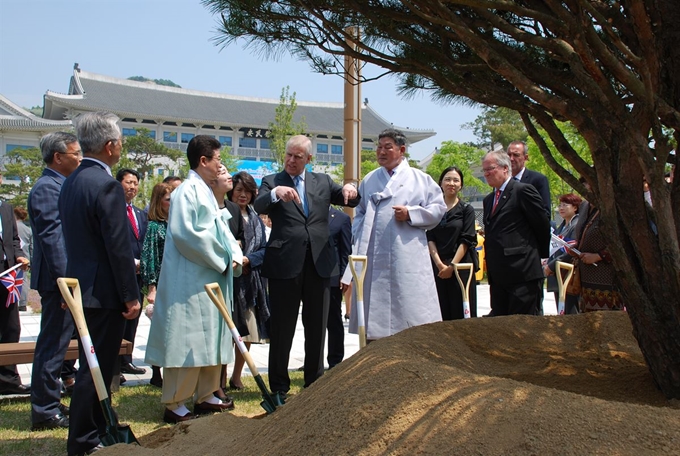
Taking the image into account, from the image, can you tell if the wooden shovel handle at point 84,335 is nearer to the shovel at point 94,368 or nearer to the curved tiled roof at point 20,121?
the shovel at point 94,368

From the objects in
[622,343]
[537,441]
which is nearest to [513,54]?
[622,343]

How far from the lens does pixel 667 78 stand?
8.95 feet

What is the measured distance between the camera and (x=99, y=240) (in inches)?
134

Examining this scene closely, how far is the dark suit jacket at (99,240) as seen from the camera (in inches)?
131

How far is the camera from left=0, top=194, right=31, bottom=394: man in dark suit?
16.3 feet

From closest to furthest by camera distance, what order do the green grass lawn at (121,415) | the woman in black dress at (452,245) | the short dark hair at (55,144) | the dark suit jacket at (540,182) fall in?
the green grass lawn at (121,415), the short dark hair at (55,144), the dark suit jacket at (540,182), the woman in black dress at (452,245)

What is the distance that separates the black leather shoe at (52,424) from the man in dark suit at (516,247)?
2990 millimetres

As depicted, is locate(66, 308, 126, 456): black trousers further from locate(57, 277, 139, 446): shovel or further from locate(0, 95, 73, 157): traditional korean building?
locate(0, 95, 73, 157): traditional korean building

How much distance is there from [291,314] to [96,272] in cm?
148

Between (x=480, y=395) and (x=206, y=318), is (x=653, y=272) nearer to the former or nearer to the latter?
(x=480, y=395)

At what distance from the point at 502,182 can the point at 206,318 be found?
7.83ft

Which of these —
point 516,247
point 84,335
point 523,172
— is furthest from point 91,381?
point 523,172

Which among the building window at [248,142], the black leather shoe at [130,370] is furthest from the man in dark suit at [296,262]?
the building window at [248,142]

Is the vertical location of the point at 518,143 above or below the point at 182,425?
above
